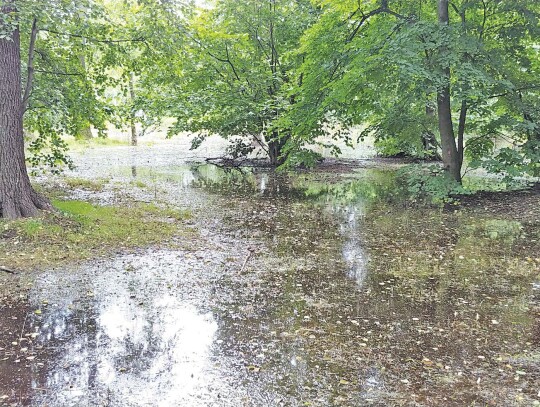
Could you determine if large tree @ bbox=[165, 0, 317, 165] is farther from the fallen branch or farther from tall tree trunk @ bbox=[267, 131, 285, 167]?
the fallen branch

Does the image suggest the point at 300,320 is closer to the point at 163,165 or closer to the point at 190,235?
the point at 190,235

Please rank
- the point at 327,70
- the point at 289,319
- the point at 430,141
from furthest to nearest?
the point at 430,141 < the point at 327,70 < the point at 289,319

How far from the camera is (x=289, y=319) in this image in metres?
4.87

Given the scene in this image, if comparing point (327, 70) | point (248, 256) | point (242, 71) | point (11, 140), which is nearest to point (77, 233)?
point (11, 140)

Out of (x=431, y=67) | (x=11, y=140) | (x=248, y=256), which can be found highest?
(x=431, y=67)

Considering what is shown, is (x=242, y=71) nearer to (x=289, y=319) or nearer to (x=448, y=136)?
(x=448, y=136)

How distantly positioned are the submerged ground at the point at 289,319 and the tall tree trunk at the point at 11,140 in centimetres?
183

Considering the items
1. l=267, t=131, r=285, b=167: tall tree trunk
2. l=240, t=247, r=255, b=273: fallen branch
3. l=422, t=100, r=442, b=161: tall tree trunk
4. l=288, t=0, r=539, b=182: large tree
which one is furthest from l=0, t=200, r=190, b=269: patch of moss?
l=267, t=131, r=285, b=167: tall tree trunk

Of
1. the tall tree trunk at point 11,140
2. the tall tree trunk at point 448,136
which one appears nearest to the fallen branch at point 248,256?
the tall tree trunk at point 11,140

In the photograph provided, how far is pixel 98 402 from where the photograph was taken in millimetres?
3334

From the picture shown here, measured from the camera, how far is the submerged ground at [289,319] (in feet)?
11.7

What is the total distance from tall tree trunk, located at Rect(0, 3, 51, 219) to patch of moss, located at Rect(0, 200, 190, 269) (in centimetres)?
36

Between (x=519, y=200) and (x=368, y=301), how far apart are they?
292 inches

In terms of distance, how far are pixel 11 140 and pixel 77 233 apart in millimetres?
1788
